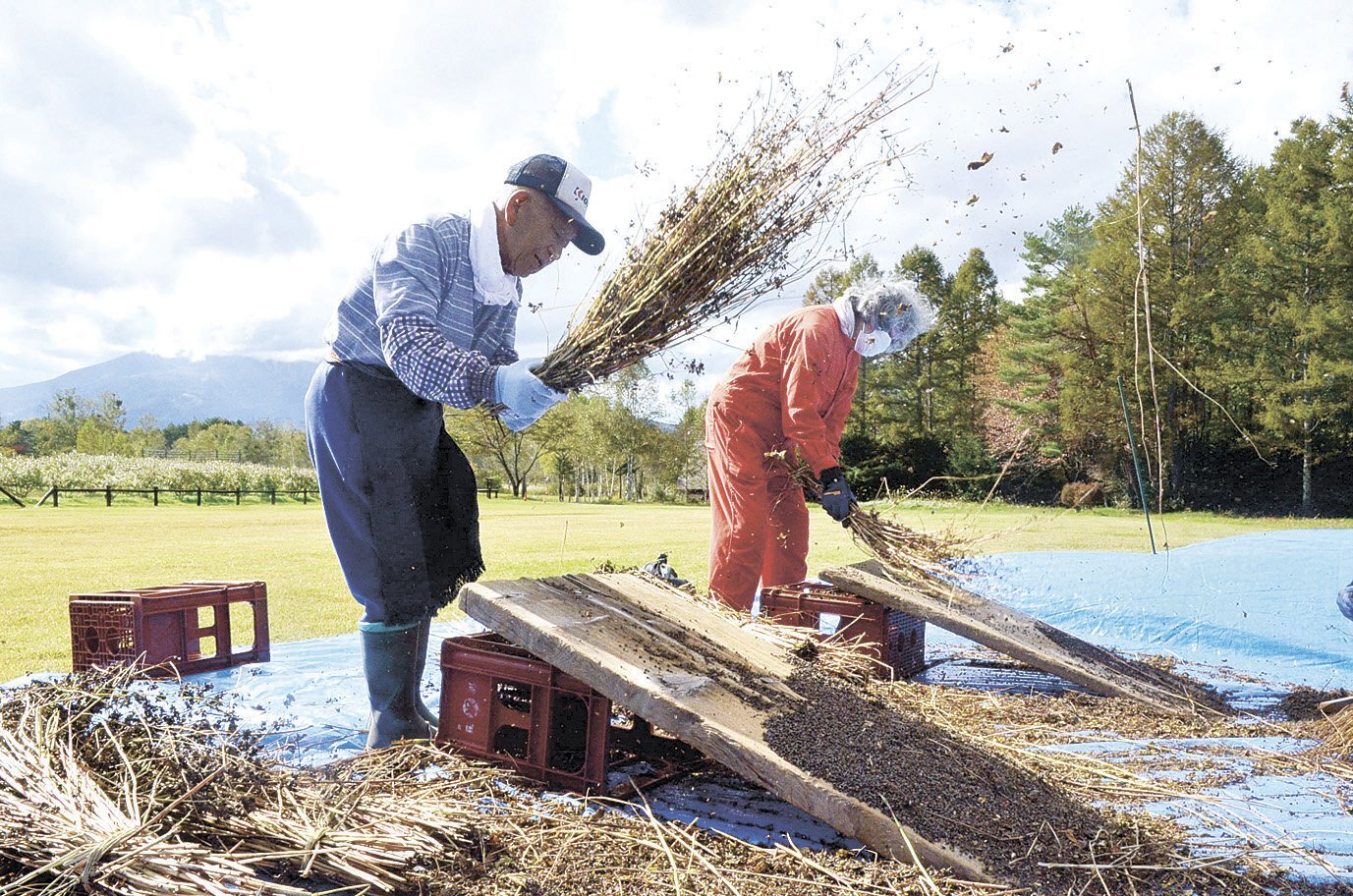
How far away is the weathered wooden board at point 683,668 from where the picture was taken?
1.93 m

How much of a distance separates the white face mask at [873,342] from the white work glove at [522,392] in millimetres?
2000

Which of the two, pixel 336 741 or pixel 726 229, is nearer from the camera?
pixel 726 229

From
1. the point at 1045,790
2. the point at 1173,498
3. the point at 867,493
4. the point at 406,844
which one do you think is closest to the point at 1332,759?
the point at 1045,790

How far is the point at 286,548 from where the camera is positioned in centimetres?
842

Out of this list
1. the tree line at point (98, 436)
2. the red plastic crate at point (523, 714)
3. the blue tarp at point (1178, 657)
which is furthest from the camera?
the tree line at point (98, 436)

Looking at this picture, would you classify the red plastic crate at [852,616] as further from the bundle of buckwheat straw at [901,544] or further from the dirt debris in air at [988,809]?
the dirt debris in air at [988,809]

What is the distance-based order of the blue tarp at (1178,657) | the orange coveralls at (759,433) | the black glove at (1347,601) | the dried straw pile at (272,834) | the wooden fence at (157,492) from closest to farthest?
the dried straw pile at (272,834) < the blue tarp at (1178,657) < the black glove at (1347,601) < the orange coveralls at (759,433) < the wooden fence at (157,492)

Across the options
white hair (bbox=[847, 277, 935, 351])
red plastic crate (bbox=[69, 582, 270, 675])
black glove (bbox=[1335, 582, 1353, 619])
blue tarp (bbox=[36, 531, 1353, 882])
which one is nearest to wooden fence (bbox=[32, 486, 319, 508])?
red plastic crate (bbox=[69, 582, 270, 675])

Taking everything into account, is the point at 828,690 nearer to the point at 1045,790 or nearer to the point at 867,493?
the point at 1045,790

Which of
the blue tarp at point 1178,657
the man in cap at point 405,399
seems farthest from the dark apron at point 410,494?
the blue tarp at point 1178,657

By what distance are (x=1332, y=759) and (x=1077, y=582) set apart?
9.52 feet

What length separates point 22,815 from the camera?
1.67 metres

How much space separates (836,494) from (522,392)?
182cm

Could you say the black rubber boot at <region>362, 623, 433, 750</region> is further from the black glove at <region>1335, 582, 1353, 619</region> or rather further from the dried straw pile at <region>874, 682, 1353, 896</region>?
the black glove at <region>1335, 582, 1353, 619</region>
